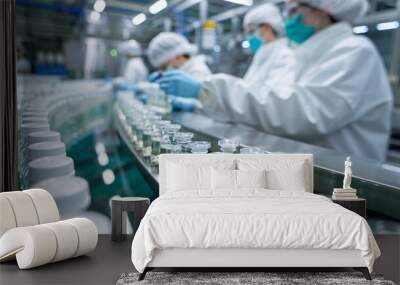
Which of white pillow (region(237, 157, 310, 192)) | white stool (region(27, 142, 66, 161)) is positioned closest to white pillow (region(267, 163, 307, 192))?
white pillow (region(237, 157, 310, 192))

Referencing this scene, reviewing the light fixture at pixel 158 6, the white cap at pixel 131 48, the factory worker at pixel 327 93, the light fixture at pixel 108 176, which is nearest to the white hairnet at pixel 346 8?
the factory worker at pixel 327 93

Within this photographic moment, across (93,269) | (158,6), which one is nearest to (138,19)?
(158,6)

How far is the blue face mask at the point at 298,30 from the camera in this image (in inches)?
193

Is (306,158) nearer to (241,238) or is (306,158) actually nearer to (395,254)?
(395,254)

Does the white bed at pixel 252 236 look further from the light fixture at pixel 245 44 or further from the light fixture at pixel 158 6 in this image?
the light fixture at pixel 158 6

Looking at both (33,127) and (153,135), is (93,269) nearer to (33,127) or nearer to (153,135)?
(153,135)

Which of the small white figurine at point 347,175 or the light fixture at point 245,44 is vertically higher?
the light fixture at point 245,44

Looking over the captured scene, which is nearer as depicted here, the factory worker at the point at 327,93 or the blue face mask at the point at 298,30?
the factory worker at the point at 327,93

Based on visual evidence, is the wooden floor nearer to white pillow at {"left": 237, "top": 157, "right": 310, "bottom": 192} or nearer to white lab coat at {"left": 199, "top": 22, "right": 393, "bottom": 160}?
white pillow at {"left": 237, "top": 157, "right": 310, "bottom": 192}

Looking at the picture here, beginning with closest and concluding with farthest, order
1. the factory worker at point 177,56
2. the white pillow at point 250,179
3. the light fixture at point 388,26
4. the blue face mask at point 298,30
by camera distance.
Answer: the white pillow at point 250,179 < the light fixture at point 388,26 < the blue face mask at point 298,30 < the factory worker at point 177,56

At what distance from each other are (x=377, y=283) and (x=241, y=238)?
83cm

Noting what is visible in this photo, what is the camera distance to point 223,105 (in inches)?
198

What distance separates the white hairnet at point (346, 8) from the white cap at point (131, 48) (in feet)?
5.23

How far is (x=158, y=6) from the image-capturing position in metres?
5.21
